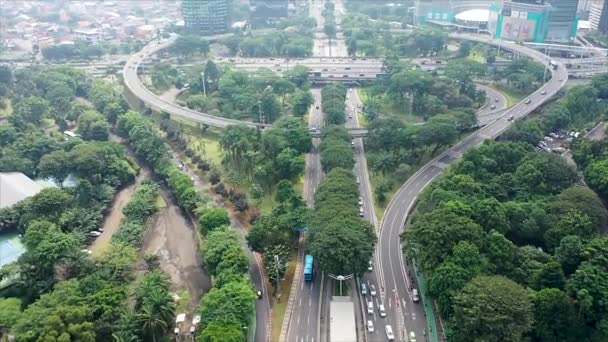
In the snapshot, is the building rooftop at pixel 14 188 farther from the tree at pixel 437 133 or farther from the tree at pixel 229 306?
the tree at pixel 437 133

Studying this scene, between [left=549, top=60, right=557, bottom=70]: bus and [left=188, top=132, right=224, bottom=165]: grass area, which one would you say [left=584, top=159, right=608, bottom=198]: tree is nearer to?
[left=188, top=132, right=224, bottom=165]: grass area

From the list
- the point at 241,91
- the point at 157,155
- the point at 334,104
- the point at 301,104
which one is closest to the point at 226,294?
the point at 157,155

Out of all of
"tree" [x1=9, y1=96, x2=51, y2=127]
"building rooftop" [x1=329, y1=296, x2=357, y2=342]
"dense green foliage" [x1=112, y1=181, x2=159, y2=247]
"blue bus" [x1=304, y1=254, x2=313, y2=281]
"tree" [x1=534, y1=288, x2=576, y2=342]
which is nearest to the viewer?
"tree" [x1=534, y1=288, x2=576, y2=342]

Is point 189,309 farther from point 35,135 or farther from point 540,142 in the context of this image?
point 540,142

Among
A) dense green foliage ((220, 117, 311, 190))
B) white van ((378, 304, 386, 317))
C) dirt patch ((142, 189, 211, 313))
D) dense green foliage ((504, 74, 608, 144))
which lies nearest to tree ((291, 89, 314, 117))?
dense green foliage ((220, 117, 311, 190))

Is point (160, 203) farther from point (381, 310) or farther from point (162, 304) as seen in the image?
point (381, 310)
